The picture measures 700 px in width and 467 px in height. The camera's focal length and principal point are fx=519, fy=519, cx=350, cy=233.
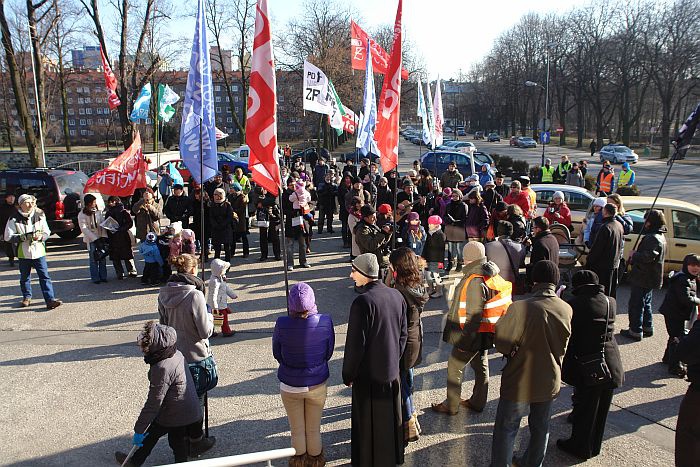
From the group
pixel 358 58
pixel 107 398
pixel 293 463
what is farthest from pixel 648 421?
pixel 358 58

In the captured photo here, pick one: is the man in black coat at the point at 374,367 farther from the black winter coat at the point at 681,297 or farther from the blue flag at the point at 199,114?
the black winter coat at the point at 681,297

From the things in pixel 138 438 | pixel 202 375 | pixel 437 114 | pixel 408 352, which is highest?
pixel 437 114

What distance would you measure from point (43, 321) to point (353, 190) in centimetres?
669

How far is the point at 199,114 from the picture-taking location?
6035 mm

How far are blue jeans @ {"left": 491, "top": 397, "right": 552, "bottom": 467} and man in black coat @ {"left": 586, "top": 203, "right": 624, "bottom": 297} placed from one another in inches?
135

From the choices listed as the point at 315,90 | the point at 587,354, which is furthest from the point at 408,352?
the point at 315,90

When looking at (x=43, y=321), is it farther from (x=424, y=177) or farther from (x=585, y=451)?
(x=424, y=177)

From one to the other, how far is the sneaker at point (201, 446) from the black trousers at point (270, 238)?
22.2 ft

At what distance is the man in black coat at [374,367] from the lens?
3971 millimetres

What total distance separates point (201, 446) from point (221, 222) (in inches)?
265

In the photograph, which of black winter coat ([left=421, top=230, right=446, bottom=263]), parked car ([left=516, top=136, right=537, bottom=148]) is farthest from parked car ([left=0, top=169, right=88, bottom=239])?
parked car ([left=516, top=136, right=537, bottom=148])

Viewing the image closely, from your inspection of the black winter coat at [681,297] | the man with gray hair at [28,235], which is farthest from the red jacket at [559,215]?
the man with gray hair at [28,235]

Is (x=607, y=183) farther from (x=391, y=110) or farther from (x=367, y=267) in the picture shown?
(x=367, y=267)

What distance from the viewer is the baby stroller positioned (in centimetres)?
945
